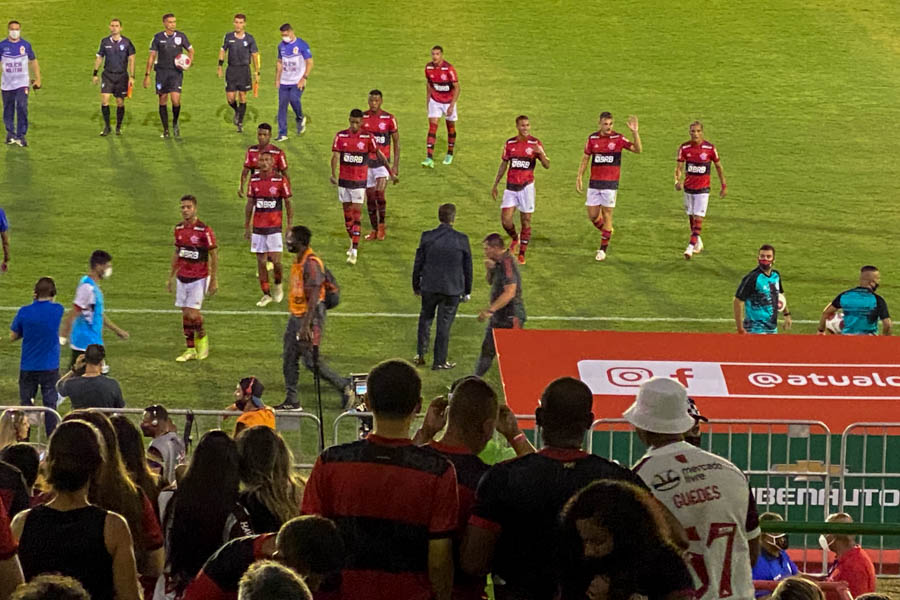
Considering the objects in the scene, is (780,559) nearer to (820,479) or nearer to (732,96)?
(820,479)

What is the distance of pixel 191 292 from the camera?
1567cm

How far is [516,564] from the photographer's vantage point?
17.1 ft

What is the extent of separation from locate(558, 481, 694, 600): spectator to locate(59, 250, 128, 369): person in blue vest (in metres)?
10.2

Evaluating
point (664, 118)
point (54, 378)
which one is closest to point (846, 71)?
point (664, 118)

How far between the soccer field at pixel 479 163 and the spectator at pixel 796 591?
9.94m

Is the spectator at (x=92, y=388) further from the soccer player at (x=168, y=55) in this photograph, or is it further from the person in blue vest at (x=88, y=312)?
the soccer player at (x=168, y=55)

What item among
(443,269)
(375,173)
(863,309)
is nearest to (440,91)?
(375,173)

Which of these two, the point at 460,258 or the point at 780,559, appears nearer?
the point at 780,559

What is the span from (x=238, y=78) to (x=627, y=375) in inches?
599

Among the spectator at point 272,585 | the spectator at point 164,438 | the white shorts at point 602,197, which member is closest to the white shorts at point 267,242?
the white shorts at point 602,197

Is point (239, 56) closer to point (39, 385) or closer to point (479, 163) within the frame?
point (479, 163)

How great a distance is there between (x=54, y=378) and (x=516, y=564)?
9375 mm

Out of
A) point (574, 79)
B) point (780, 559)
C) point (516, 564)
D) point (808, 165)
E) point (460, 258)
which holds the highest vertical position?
point (574, 79)

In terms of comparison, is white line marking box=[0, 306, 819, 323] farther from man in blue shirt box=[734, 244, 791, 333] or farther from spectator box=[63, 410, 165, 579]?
spectator box=[63, 410, 165, 579]
